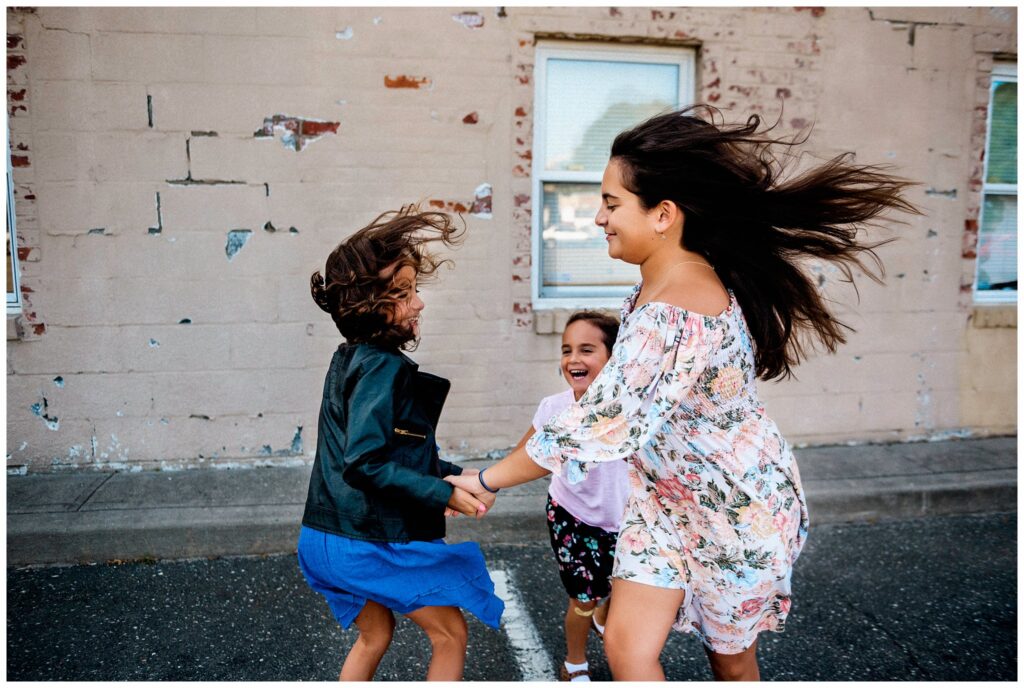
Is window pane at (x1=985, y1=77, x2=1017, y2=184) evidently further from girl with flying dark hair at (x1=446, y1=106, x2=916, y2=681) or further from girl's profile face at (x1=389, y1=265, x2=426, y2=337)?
girl's profile face at (x1=389, y1=265, x2=426, y2=337)

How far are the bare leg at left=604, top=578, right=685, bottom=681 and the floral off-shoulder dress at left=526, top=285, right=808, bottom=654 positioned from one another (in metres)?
0.03

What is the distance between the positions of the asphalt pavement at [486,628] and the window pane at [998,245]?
2635 millimetres

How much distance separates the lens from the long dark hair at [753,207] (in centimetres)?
202

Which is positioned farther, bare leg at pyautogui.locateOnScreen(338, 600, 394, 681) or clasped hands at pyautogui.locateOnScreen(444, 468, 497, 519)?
bare leg at pyautogui.locateOnScreen(338, 600, 394, 681)

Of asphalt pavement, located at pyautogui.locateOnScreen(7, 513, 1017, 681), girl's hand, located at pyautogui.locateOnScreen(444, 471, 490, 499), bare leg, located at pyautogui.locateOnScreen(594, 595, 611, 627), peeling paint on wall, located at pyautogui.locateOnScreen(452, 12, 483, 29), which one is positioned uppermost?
peeling paint on wall, located at pyautogui.locateOnScreen(452, 12, 483, 29)

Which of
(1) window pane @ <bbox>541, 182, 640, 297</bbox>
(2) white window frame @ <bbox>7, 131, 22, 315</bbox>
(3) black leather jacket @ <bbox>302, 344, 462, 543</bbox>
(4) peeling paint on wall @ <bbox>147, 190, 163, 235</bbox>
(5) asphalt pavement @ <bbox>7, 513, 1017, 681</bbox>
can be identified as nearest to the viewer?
(3) black leather jacket @ <bbox>302, 344, 462, 543</bbox>

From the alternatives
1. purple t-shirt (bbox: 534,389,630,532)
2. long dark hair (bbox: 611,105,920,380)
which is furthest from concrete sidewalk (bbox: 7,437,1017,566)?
long dark hair (bbox: 611,105,920,380)

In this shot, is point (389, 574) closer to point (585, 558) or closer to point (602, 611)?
point (585, 558)

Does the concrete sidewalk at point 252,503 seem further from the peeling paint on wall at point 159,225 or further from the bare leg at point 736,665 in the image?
the bare leg at point 736,665

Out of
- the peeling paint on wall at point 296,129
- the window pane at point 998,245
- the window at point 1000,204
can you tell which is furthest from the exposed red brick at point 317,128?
the window pane at point 998,245

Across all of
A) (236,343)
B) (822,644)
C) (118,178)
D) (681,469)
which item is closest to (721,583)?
(681,469)

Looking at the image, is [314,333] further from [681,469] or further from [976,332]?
[976,332]

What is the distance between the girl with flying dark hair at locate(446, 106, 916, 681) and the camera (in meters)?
1.89

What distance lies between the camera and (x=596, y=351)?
257 centimetres
